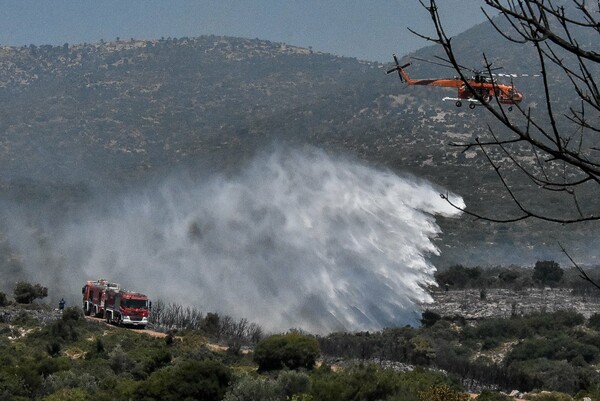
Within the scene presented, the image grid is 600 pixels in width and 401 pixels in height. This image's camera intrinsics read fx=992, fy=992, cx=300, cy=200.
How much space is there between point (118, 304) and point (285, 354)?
661 inches

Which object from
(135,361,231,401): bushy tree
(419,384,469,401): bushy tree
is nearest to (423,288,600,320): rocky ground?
(135,361,231,401): bushy tree

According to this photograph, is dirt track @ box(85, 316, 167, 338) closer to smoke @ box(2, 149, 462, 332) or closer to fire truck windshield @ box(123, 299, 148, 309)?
fire truck windshield @ box(123, 299, 148, 309)

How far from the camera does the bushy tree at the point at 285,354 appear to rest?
44344mm

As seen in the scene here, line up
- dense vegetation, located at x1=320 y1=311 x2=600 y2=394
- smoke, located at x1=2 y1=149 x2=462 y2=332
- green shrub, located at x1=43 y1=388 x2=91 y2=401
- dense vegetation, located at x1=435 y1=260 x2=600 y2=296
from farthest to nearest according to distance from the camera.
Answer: dense vegetation, located at x1=435 y1=260 x2=600 y2=296 < smoke, located at x1=2 y1=149 x2=462 y2=332 < dense vegetation, located at x1=320 y1=311 x2=600 y2=394 < green shrub, located at x1=43 y1=388 x2=91 y2=401

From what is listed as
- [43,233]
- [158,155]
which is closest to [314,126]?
[158,155]

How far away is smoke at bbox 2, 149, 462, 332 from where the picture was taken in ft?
231

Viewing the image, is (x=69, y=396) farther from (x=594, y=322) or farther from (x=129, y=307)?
(x=594, y=322)

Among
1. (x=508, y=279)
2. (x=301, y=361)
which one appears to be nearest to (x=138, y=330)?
(x=301, y=361)

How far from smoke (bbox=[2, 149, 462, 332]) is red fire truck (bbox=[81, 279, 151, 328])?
10.8m

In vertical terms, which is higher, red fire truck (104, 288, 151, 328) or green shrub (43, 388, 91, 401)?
red fire truck (104, 288, 151, 328)

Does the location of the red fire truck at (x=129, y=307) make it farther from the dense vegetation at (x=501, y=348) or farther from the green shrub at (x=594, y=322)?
the green shrub at (x=594, y=322)

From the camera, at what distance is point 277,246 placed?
3036 inches

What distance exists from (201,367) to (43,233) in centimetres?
6728

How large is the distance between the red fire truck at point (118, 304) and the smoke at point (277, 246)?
10762 mm
